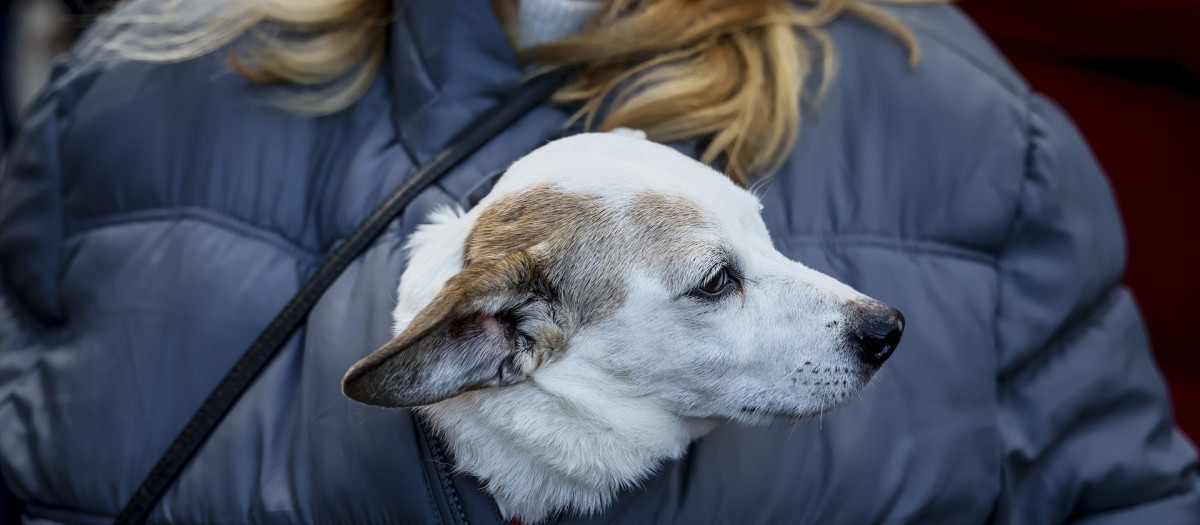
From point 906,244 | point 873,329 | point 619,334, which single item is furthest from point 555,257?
point 906,244

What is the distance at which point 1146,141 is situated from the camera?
6.86 feet

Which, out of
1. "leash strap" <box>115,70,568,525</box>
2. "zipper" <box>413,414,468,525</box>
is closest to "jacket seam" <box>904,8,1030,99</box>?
"leash strap" <box>115,70,568,525</box>

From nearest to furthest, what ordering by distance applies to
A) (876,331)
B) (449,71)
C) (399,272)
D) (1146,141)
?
(876,331) < (399,272) < (449,71) < (1146,141)

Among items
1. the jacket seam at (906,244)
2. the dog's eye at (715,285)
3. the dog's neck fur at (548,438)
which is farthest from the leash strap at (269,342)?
the jacket seam at (906,244)

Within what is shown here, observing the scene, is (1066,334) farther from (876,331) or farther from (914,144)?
(876,331)

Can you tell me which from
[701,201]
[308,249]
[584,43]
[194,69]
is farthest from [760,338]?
[194,69]

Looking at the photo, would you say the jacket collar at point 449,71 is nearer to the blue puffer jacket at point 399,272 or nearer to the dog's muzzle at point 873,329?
the blue puffer jacket at point 399,272

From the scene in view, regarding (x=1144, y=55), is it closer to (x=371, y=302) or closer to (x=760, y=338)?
(x=760, y=338)

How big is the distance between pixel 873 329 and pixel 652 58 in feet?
2.09

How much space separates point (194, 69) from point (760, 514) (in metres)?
1.22

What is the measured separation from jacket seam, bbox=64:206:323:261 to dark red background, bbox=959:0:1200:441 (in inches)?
65.3

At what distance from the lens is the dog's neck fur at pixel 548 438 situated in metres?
1.20

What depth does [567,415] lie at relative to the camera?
1.21 metres

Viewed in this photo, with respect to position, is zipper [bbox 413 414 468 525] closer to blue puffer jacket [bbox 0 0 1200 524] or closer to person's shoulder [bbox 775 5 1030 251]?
blue puffer jacket [bbox 0 0 1200 524]
